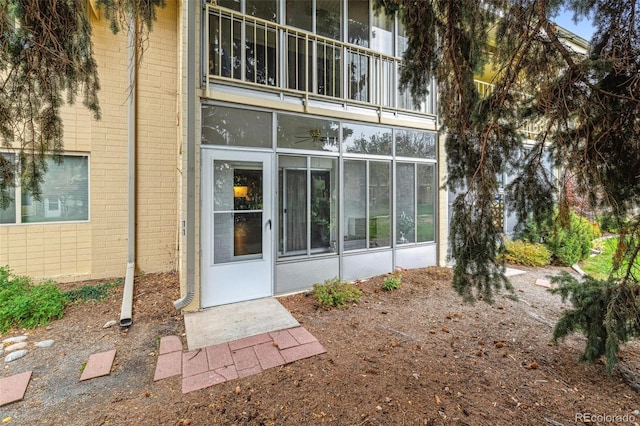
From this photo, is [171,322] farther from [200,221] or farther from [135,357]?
[200,221]

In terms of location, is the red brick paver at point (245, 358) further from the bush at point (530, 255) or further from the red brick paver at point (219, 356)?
the bush at point (530, 255)

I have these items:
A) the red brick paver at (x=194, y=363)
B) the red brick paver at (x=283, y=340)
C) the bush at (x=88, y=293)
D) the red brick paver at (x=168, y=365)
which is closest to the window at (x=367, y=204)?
the red brick paver at (x=283, y=340)

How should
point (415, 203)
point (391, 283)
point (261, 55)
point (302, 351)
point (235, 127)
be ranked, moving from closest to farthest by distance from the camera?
point (302, 351)
point (235, 127)
point (261, 55)
point (391, 283)
point (415, 203)

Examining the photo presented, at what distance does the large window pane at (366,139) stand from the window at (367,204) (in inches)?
9.1

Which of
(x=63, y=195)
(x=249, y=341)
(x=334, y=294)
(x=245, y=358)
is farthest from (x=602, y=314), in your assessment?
(x=63, y=195)

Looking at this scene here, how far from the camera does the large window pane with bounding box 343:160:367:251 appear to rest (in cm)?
545

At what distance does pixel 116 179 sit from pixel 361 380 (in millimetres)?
5613

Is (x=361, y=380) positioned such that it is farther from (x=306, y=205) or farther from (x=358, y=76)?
(x=358, y=76)

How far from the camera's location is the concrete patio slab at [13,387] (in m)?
2.42

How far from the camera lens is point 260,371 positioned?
2781 millimetres

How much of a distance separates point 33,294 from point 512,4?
21.4ft

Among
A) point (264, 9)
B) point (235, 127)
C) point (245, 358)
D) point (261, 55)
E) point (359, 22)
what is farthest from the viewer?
point (359, 22)

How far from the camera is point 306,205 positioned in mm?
4992

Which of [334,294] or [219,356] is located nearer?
[219,356]
